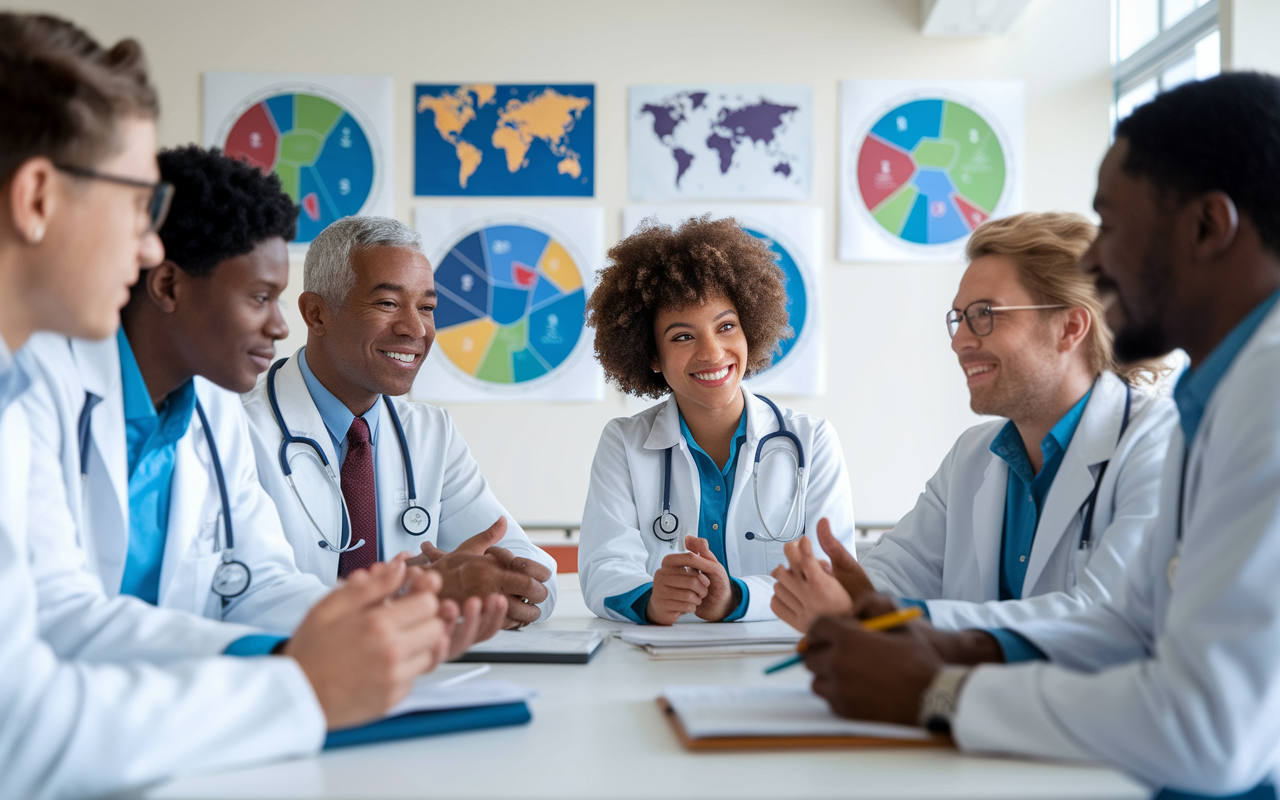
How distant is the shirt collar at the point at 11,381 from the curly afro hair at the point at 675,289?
1630 mm

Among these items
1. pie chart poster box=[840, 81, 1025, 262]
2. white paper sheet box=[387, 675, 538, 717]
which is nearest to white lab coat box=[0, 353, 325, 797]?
white paper sheet box=[387, 675, 538, 717]

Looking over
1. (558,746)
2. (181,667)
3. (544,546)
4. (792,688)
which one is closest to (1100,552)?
(792,688)

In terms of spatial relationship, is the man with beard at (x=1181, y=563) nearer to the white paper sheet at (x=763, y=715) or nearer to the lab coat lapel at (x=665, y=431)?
the white paper sheet at (x=763, y=715)

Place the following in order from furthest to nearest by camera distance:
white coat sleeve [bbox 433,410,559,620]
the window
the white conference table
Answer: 1. the window
2. white coat sleeve [bbox 433,410,559,620]
3. the white conference table

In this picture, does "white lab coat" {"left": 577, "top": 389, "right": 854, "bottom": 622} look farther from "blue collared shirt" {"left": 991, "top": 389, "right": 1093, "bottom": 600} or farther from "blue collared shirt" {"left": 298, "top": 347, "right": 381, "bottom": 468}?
"blue collared shirt" {"left": 298, "top": 347, "right": 381, "bottom": 468}

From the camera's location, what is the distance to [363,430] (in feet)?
7.42

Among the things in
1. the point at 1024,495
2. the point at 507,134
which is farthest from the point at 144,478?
the point at 507,134

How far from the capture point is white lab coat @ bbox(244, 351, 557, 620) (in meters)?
2.07

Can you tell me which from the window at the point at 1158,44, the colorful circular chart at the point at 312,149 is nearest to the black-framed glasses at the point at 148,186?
the colorful circular chart at the point at 312,149

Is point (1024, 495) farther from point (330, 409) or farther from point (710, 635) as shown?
point (330, 409)

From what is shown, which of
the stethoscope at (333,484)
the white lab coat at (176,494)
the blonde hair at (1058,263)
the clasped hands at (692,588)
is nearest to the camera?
the white lab coat at (176,494)

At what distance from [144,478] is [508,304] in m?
2.36

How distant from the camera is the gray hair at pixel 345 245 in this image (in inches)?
92.2

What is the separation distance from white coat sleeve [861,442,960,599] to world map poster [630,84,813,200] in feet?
6.29
